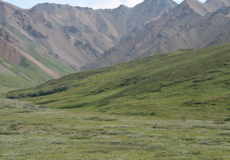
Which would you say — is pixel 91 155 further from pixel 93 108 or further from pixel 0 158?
pixel 93 108

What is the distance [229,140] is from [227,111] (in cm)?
5910

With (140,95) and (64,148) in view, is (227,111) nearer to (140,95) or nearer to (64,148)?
(140,95)

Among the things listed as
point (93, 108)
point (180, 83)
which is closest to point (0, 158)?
point (93, 108)

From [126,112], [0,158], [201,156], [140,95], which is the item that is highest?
[140,95]

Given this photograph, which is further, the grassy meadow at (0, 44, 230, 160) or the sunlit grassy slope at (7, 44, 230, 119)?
the sunlit grassy slope at (7, 44, 230, 119)

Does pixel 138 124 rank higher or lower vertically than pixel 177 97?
lower

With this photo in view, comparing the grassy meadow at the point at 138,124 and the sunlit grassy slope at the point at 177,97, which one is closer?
the grassy meadow at the point at 138,124

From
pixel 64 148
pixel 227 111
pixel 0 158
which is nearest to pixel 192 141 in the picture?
pixel 64 148

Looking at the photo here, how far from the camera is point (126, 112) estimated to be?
433ft

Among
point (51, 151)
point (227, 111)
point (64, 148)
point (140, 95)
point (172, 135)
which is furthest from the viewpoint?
point (140, 95)

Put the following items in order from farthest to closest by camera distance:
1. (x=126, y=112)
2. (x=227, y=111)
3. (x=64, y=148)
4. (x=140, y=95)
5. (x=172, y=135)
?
(x=140, y=95) < (x=126, y=112) < (x=227, y=111) < (x=172, y=135) < (x=64, y=148)

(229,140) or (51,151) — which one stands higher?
(229,140)

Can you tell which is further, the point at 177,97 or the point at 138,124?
the point at 177,97

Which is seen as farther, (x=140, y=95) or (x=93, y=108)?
(x=140, y=95)
